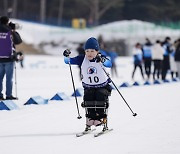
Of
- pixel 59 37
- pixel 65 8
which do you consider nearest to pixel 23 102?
pixel 59 37

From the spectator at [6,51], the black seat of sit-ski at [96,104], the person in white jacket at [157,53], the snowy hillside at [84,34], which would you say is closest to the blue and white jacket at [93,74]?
the black seat of sit-ski at [96,104]

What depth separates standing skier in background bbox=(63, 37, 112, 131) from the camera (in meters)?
7.15

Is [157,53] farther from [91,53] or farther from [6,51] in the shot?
[91,53]

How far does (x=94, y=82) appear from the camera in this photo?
720 centimetres

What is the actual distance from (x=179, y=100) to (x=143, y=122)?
3390mm

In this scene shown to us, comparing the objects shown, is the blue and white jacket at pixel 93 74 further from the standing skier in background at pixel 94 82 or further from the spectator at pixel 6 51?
the spectator at pixel 6 51

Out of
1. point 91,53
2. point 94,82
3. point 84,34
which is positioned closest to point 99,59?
point 91,53

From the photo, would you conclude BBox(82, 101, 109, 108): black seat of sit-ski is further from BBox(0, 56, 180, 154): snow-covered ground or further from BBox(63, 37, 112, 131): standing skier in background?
BBox(0, 56, 180, 154): snow-covered ground

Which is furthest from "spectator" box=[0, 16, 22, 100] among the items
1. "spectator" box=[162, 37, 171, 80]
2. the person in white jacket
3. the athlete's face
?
"spectator" box=[162, 37, 171, 80]

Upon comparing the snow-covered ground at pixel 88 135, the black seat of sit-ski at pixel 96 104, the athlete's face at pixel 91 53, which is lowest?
the snow-covered ground at pixel 88 135

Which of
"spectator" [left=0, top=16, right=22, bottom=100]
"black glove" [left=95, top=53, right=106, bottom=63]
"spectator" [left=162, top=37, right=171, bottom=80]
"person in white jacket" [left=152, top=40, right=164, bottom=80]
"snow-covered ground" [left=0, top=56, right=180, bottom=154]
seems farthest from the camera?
"spectator" [left=162, top=37, right=171, bottom=80]

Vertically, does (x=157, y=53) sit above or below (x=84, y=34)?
below

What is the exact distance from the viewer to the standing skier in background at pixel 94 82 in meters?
7.15

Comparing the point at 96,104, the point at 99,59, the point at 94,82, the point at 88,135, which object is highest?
the point at 99,59
